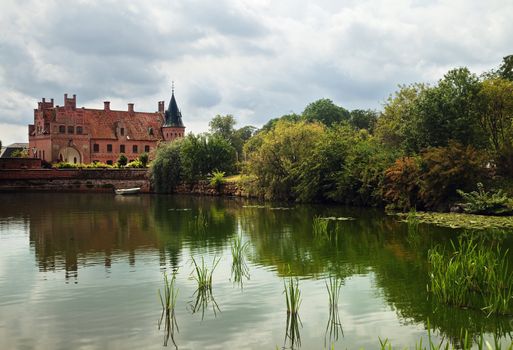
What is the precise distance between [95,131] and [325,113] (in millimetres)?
37393

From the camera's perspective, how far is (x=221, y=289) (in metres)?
13.6

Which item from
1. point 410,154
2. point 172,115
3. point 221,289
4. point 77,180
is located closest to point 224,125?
point 172,115

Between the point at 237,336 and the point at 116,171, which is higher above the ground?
the point at 116,171

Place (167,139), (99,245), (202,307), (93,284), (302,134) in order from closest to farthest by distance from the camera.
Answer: (202,307)
(93,284)
(99,245)
(302,134)
(167,139)

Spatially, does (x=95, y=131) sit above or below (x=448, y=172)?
above

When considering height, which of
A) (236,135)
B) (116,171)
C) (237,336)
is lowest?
(237,336)

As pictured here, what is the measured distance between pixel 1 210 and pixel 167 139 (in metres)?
49.6

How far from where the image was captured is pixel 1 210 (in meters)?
37.4

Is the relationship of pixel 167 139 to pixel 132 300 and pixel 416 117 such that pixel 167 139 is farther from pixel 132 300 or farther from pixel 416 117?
pixel 132 300

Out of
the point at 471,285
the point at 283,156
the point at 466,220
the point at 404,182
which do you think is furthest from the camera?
the point at 283,156

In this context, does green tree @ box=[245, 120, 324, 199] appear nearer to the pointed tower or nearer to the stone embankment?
the stone embankment

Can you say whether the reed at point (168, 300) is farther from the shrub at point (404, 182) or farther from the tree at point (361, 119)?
the tree at point (361, 119)

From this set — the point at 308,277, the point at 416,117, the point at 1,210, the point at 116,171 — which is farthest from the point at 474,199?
the point at 116,171

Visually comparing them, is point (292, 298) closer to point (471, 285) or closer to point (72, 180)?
point (471, 285)
